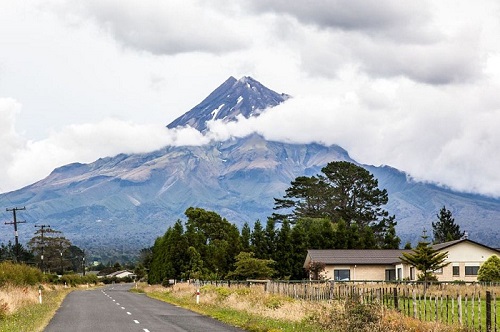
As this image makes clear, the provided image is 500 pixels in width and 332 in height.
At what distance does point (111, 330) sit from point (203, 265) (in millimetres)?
53277

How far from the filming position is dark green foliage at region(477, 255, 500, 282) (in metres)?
63.8

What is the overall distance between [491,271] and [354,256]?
1694 centimetres

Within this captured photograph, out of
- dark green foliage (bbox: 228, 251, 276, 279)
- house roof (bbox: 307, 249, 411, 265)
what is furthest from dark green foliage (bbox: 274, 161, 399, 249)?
dark green foliage (bbox: 228, 251, 276, 279)

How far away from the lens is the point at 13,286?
5047 cm

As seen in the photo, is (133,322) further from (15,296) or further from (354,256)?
(354,256)

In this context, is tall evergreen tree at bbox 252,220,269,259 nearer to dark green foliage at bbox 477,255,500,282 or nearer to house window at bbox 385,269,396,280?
house window at bbox 385,269,396,280

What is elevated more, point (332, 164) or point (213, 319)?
point (332, 164)

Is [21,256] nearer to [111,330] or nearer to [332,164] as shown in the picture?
[332,164]

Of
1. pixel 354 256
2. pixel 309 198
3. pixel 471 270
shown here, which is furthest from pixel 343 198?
pixel 471 270

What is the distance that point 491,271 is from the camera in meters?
64.4

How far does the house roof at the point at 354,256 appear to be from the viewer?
7638 centimetres

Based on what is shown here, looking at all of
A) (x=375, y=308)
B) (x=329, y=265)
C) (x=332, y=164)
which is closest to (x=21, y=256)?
(x=332, y=164)

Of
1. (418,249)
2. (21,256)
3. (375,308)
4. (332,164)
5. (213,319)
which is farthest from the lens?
(21,256)

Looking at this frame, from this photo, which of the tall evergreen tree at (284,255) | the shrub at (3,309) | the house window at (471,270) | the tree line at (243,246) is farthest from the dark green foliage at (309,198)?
the shrub at (3,309)
